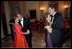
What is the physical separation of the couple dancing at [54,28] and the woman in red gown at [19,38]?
0.60 ft

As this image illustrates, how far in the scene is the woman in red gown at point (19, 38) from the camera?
134cm

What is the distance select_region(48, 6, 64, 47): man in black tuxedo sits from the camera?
1324mm

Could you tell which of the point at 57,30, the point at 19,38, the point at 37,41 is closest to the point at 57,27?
the point at 57,30

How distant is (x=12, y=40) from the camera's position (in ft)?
4.42

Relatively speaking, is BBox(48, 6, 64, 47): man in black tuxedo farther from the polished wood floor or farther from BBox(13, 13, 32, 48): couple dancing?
BBox(13, 13, 32, 48): couple dancing

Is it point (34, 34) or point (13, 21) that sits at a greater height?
point (13, 21)

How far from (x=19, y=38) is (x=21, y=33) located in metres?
0.04

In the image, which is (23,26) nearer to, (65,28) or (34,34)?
(34,34)

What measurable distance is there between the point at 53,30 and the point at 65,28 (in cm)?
10

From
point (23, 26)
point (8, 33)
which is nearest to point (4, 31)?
point (8, 33)

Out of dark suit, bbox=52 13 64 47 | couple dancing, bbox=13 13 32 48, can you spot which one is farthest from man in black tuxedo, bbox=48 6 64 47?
couple dancing, bbox=13 13 32 48

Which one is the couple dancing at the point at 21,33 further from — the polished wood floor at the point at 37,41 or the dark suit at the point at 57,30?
the dark suit at the point at 57,30

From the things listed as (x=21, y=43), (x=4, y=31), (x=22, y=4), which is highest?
(x=22, y=4)

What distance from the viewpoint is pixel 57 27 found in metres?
1.33
